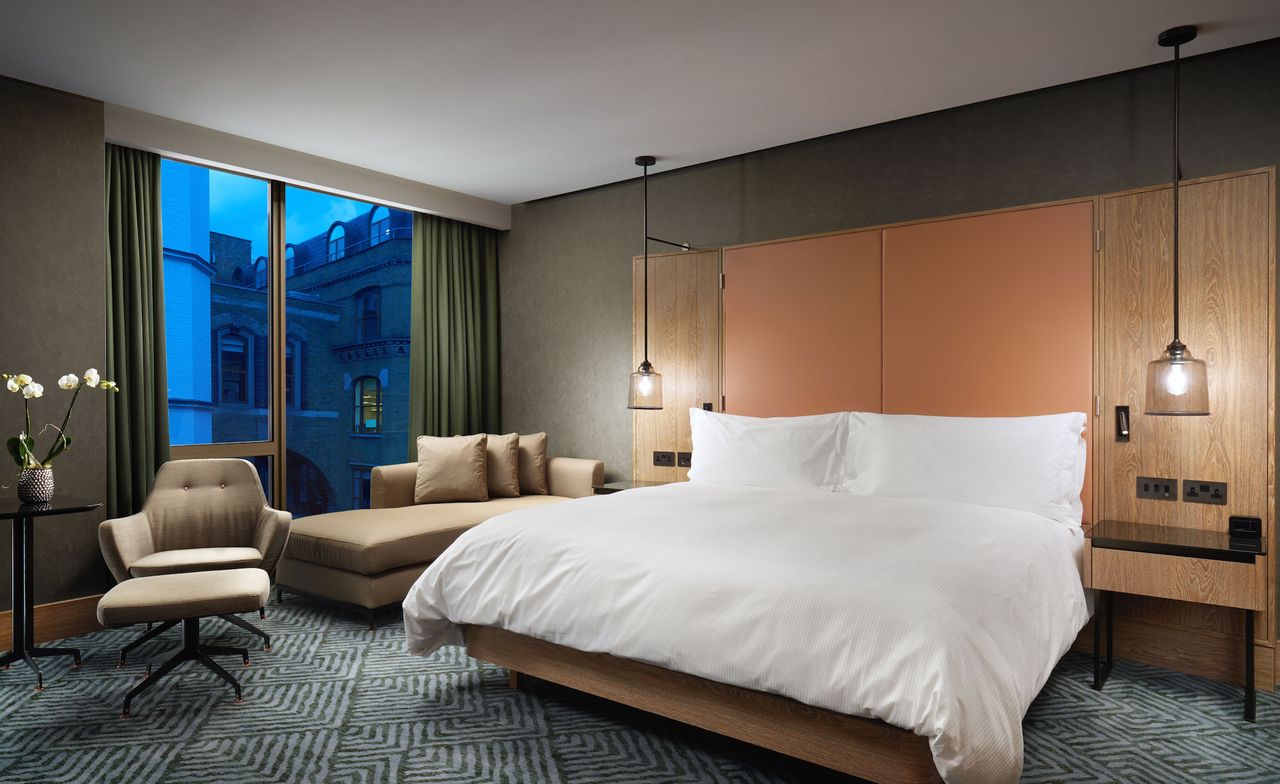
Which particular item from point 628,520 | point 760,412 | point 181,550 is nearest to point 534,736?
point 628,520

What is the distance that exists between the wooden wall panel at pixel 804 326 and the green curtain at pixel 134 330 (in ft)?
10.4

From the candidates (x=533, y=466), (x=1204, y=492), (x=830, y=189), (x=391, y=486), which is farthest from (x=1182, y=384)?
(x=391, y=486)

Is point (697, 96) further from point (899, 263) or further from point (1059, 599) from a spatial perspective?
point (1059, 599)

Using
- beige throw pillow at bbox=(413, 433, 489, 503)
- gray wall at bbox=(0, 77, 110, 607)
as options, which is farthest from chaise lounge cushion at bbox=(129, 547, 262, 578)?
beige throw pillow at bbox=(413, 433, 489, 503)

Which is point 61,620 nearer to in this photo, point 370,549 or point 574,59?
point 370,549

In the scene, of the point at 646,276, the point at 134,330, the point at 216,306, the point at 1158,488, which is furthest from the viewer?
the point at 646,276

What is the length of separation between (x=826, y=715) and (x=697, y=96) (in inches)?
112

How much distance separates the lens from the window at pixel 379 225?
5.75 m

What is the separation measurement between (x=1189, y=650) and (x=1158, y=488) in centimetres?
67

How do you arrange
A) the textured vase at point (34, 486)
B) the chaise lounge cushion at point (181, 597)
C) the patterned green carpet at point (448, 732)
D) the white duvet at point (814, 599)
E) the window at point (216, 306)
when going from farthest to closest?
the window at point (216, 306) → the textured vase at point (34, 486) → the chaise lounge cushion at point (181, 597) → the patterned green carpet at point (448, 732) → the white duvet at point (814, 599)

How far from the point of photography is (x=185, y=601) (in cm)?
295

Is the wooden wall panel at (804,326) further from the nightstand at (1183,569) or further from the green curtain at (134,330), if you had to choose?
the green curtain at (134,330)

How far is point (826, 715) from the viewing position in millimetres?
2146

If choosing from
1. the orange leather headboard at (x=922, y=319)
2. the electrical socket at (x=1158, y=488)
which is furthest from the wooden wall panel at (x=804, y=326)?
the electrical socket at (x=1158, y=488)
